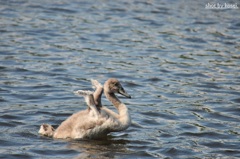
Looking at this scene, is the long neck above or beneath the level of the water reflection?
above

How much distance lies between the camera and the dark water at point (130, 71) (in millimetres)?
10125

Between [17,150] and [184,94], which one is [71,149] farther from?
[184,94]

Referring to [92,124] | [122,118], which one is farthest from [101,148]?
[122,118]

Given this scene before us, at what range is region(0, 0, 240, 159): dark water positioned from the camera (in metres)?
10.1

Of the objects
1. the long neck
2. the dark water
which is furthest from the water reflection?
the long neck

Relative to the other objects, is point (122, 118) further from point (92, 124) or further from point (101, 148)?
point (101, 148)

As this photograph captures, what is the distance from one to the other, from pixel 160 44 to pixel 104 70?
2883mm

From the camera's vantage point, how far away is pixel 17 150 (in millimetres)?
9562

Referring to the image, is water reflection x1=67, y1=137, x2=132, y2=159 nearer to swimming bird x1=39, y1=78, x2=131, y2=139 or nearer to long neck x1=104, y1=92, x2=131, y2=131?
swimming bird x1=39, y1=78, x2=131, y2=139

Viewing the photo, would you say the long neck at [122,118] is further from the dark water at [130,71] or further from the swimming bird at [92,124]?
the dark water at [130,71]

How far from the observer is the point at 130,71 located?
14.6 m

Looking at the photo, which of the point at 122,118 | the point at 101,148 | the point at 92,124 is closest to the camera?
the point at 101,148

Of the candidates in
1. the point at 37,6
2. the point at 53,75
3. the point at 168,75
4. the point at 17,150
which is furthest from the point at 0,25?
the point at 17,150

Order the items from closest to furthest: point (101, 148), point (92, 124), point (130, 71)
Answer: point (101, 148)
point (92, 124)
point (130, 71)
